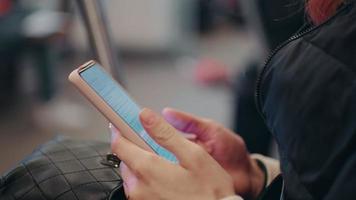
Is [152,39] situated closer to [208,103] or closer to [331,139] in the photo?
[208,103]

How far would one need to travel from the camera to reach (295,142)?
541 mm

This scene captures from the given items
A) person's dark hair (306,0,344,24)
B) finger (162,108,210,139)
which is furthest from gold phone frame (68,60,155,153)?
person's dark hair (306,0,344,24)

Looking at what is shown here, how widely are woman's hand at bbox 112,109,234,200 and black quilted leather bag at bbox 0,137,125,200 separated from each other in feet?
0.18

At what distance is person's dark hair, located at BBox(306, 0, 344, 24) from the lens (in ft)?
1.99

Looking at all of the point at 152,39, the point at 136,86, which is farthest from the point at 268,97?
the point at 152,39

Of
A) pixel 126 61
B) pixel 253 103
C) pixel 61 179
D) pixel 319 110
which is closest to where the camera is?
pixel 319 110

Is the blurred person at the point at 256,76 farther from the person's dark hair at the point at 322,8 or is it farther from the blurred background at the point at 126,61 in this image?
the person's dark hair at the point at 322,8

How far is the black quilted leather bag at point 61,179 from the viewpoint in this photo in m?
0.62

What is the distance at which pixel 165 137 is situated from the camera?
58 centimetres

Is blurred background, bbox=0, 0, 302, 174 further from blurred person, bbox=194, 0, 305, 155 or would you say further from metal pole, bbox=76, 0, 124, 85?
metal pole, bbox=76, 0, 124, 85

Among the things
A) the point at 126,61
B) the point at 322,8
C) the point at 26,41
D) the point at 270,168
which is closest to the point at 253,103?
the point at 270,168

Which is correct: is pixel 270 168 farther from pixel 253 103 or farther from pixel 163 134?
pixel 253 103

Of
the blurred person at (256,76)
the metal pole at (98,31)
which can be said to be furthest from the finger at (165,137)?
the blurred person at (256,76)

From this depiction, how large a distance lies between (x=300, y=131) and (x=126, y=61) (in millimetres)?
2975
